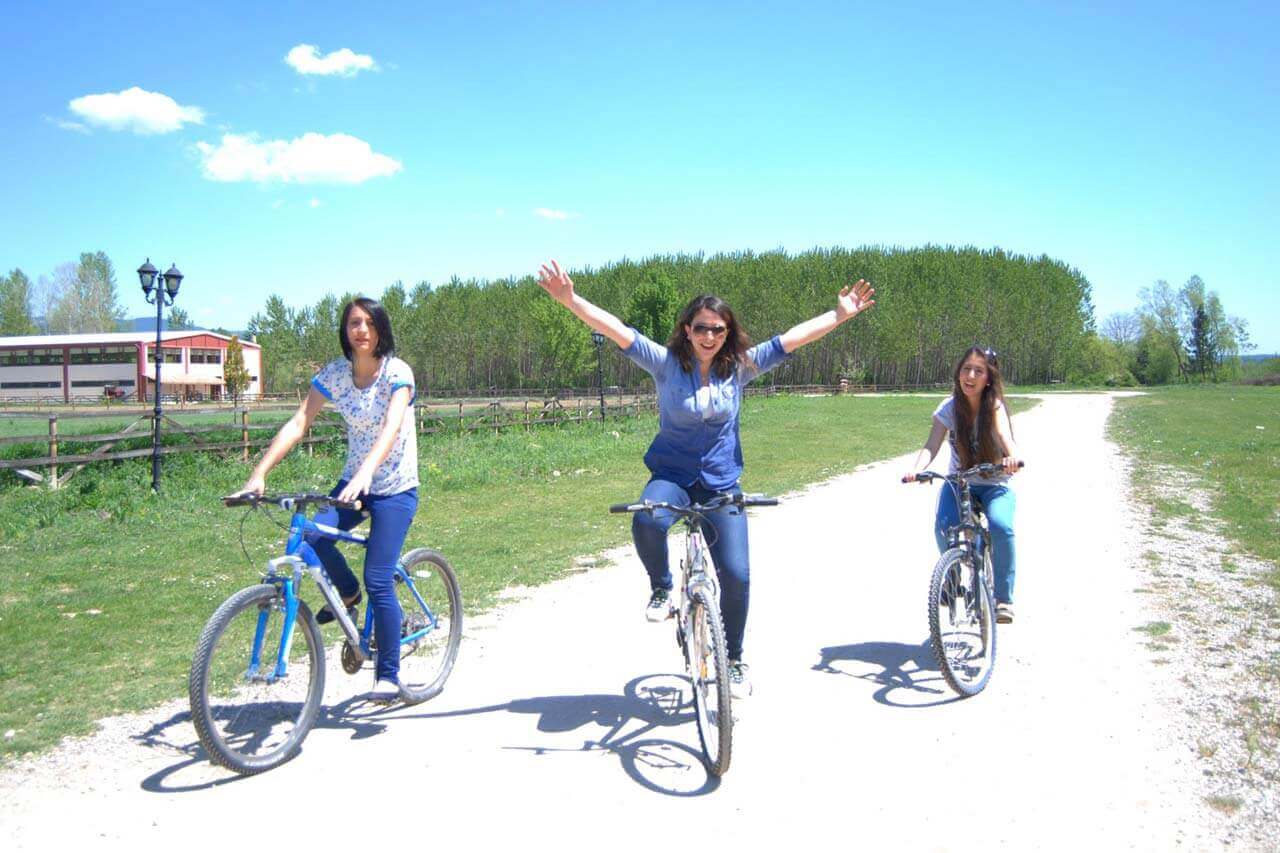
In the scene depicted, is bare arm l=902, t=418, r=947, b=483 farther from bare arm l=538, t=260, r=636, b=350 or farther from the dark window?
the dark window

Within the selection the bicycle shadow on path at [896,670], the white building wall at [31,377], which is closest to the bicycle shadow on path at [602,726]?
the bicycle shadow on path at [896,670]

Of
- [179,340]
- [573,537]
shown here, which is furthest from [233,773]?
[179,340]

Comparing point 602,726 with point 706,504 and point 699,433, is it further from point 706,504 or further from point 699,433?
point 699,433

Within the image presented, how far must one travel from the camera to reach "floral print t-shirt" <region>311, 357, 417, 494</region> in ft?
14.7

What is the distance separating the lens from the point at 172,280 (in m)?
16.9

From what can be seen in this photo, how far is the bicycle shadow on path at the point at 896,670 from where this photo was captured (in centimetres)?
490

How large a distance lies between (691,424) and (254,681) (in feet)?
7.49

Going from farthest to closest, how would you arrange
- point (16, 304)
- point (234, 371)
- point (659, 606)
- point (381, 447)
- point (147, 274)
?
point (16, 304), point (234, 371), point (147, 274), point (659, 606), point (381, 447)

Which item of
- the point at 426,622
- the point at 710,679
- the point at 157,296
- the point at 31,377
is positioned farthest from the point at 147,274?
the point at 31,377

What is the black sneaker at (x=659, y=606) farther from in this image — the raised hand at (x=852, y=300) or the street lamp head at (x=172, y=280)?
the street lamp head at (x=172, y=280)

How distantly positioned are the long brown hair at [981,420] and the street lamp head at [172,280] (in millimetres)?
15261

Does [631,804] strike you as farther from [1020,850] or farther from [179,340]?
[179,340]

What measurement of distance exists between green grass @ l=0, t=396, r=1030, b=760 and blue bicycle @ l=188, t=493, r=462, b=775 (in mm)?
792

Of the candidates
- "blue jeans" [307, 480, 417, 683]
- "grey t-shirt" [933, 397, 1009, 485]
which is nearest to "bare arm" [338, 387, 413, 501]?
"blue jeans" [307, 480, 417, 683]
